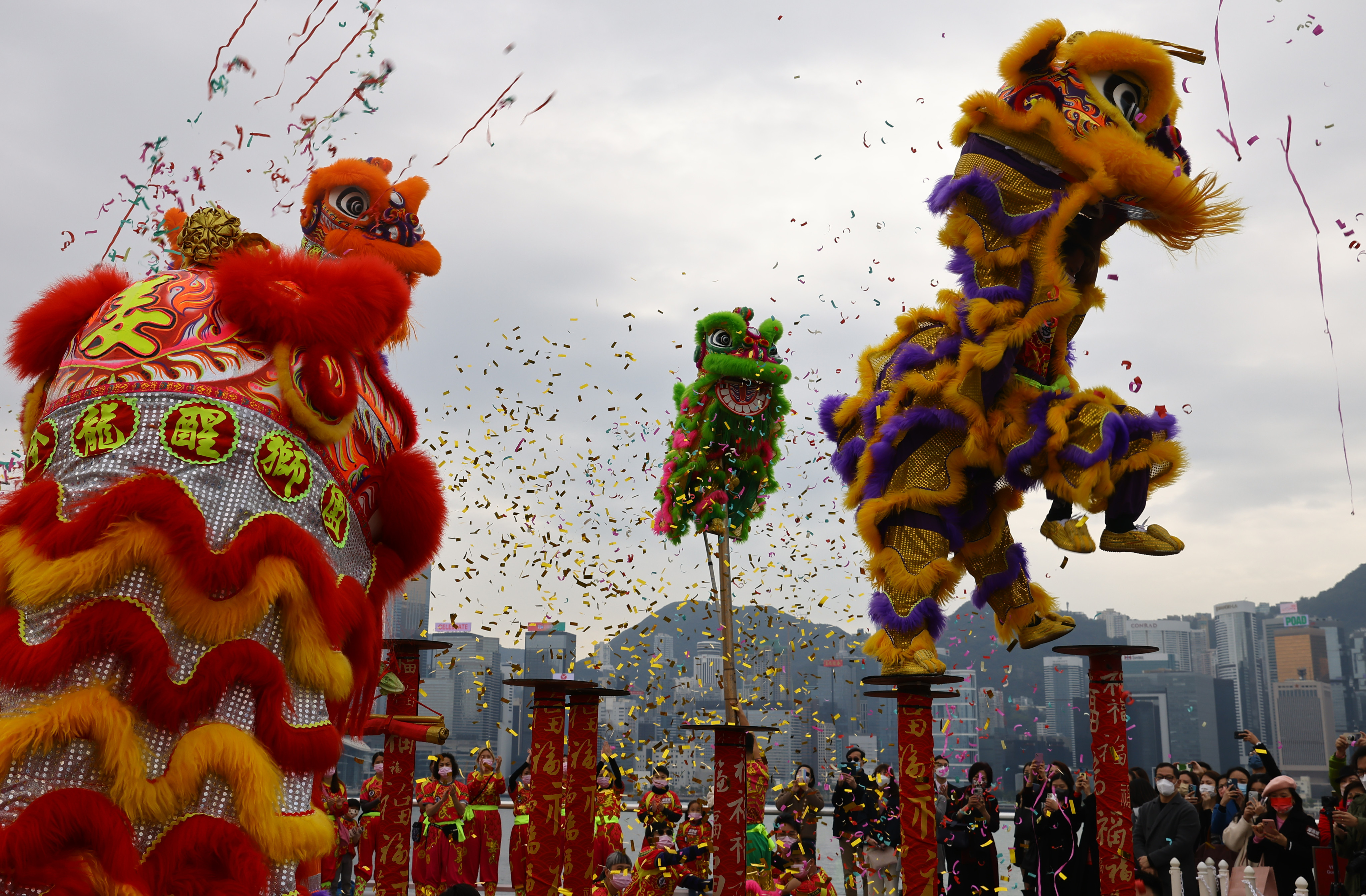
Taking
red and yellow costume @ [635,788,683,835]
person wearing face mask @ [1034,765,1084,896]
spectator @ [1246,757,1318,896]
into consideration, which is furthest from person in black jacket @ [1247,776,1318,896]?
red and yellow costume @ [635,788,683,835]

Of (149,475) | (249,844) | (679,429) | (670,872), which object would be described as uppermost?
(679,429)

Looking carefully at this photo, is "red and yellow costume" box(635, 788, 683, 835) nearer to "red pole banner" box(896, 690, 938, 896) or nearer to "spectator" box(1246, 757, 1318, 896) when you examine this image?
"red pole banner" box(896, 690, 938, 896)

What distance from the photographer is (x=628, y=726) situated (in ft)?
28.0

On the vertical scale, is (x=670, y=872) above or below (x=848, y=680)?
below

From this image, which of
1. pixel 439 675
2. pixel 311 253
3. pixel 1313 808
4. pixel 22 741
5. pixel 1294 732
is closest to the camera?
pixel 22 741

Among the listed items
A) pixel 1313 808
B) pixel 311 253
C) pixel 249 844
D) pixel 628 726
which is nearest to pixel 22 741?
pixel 249 844

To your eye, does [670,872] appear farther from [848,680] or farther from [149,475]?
[149,475]

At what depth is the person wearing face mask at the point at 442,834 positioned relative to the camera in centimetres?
1053

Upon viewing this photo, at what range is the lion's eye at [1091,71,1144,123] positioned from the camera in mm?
6262

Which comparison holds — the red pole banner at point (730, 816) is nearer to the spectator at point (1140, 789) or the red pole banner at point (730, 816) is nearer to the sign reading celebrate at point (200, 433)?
the spectator at point (1140, 789)

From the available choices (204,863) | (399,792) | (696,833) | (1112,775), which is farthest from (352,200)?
(696,833)

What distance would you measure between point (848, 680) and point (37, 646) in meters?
6.20

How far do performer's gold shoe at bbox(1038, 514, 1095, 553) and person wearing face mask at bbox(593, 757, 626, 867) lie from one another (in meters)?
4.75

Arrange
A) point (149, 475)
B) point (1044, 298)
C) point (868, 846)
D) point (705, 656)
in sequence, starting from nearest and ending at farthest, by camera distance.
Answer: point (149, 475) < point (1044, 298) < point (705, 656) < point (868, 846)
